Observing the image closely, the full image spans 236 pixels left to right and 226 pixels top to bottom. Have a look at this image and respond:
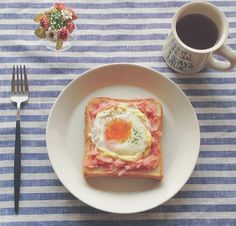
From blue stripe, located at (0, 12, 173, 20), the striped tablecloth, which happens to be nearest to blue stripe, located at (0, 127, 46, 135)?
the striped tablecloth

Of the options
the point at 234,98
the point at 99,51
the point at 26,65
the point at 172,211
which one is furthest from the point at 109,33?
the point at 172,211

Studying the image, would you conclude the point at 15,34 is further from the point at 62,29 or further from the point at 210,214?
the point at 210,214

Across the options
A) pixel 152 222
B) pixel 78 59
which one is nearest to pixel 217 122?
pixel 152 222

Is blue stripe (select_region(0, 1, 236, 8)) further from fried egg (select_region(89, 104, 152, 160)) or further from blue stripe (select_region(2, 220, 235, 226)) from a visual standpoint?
blue stripe (select_region(2, 220, 235, 226))

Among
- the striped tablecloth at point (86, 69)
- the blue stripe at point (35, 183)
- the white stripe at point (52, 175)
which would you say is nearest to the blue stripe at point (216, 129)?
the striped tablecloth at point (86, 69)

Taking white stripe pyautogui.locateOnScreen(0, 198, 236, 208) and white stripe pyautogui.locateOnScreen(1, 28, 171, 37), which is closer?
white stripe pyautogui.locateOnScreen(0, 198, 236, 208)
